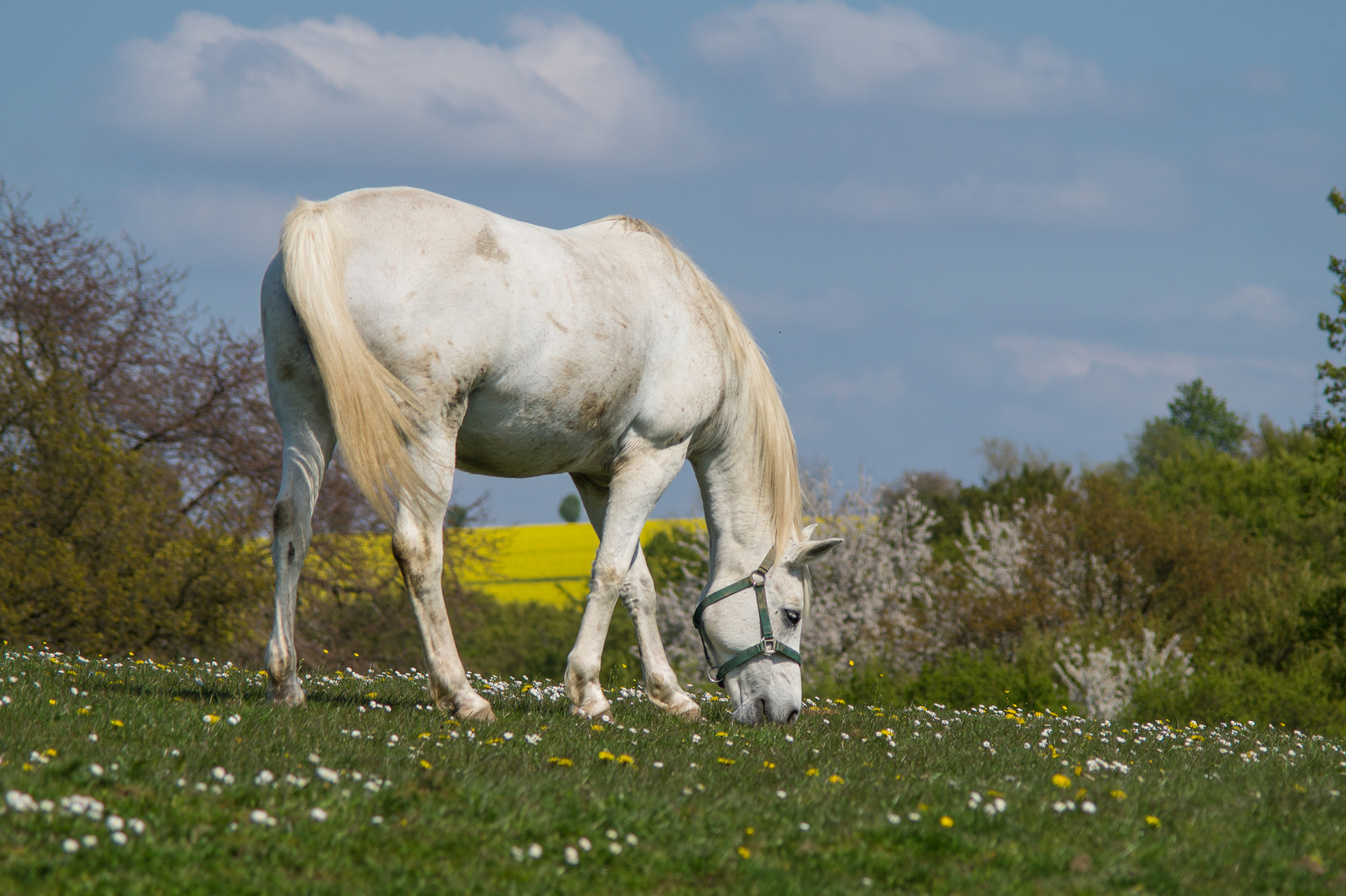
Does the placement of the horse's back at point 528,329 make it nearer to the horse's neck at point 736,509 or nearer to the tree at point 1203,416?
the horse's neck at point 736,509

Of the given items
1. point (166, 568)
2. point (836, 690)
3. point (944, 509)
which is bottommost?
point (836, 690)

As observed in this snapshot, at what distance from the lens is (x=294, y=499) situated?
21.9 feet

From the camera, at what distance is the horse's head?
7.93 metres

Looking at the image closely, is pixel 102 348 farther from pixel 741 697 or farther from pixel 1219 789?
pixel 1219 789

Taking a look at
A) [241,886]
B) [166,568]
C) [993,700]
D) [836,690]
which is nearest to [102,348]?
[166,568]

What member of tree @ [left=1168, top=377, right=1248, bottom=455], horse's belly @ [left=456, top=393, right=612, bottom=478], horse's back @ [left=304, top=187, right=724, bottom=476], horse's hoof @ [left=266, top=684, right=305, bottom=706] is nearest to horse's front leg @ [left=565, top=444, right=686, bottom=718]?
horse's back @ [left=304, top=187, right=724, bottom=476]

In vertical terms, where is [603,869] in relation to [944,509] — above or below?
below

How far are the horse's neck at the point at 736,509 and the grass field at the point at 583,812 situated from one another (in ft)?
5.63

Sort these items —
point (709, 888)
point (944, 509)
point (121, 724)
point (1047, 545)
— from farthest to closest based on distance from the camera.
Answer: point (944, 509)
point (1047, 545)
point (121, 724)
point (709, 888)

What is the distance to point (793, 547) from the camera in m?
8.11

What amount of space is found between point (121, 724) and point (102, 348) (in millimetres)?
20841

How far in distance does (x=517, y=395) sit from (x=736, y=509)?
230cm

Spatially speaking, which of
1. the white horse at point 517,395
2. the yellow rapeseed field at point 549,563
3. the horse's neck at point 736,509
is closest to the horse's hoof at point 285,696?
the white horse at point 517,395

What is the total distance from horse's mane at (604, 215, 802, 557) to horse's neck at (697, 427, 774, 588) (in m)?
0.07
